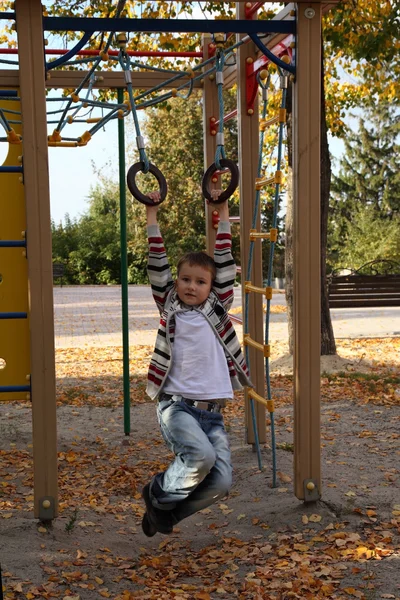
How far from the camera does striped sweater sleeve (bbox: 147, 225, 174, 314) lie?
4008 millimetres

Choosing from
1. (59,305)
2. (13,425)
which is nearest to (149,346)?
(13,425)

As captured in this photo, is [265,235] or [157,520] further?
[265,235]

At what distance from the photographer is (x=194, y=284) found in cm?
389

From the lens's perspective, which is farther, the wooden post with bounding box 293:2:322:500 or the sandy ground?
the wooden post with bounding box 293:2:322:500

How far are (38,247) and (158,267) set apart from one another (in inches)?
25.4

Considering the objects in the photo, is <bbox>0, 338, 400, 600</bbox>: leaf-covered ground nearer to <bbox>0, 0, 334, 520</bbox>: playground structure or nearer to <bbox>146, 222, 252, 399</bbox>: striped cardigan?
<bbox>0, 0, 334, 520</bbox>: playground structure

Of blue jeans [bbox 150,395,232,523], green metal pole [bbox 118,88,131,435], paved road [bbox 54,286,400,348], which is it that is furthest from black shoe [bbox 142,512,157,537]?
paved road [bbox 54,286,400,348]

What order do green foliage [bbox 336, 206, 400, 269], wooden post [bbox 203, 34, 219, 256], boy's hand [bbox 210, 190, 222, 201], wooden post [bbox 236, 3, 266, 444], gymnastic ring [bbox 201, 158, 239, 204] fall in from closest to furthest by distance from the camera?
gymnastic ring [bbox 201, 158, 239, 204]
boy's hand [bbox 210, 190, 222, 201]
wooden post [bbox 236, 3, 266, 444]
wooden post [bbox 203, 34, 219, 256]
green foliage [bbox 336, 206, 400, 269]

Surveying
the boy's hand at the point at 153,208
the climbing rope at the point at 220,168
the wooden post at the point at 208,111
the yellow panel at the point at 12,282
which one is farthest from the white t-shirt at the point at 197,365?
the yellow panel at the point at 12,282

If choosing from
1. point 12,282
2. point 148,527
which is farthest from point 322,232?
point 148,527

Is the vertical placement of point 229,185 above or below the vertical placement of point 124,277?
above

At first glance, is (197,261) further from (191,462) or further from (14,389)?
(14,389)

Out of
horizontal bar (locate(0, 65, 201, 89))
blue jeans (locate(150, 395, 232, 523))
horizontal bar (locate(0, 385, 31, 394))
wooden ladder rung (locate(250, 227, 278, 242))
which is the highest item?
horizontal bar (locate(0, 65, 201, 89))

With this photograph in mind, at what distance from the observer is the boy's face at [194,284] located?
154 inches
